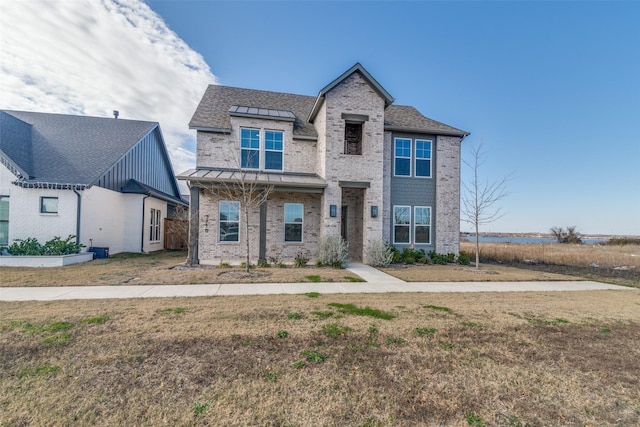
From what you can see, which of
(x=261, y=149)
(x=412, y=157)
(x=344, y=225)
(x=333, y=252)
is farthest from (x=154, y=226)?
(x=412, y=157)

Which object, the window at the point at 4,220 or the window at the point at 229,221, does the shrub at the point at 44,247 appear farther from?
the window at the point at 229,221

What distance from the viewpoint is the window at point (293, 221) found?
1356cm

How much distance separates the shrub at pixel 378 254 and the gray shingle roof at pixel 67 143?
13.7 meters

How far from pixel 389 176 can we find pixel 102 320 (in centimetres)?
1235

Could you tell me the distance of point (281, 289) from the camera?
25.1 feet

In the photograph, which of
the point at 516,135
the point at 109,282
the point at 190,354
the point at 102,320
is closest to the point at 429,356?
the point at 190,354

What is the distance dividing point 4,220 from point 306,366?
1664 centimetres

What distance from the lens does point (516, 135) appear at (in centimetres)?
1925

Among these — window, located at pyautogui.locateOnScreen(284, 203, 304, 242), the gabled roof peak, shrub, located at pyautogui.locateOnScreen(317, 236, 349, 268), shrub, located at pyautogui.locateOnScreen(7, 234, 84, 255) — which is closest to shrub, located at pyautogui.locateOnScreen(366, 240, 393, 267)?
shrub, located at pyautogui.locateOnScreen(317, 236, 349, 268)

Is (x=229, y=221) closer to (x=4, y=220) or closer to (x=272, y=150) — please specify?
(x=272, y=150)

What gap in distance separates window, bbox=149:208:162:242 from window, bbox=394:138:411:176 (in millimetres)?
15547

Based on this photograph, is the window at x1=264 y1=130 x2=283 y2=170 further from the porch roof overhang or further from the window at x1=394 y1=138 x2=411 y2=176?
the window at x1=394 y1=138 x2=411 y2=176

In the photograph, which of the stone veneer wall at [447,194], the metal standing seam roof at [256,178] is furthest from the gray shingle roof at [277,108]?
the metal standing seam roof at [256,178]

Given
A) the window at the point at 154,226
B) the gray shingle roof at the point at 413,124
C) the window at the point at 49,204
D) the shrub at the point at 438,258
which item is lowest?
the shrub at the point at 438,258
